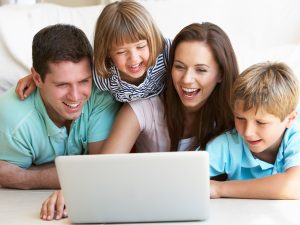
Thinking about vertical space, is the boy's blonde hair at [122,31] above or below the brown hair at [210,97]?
above

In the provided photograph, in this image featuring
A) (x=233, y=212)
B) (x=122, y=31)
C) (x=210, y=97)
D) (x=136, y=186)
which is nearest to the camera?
(x=136, y=186)

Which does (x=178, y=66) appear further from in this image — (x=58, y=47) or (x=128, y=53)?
(x=58, y=47)

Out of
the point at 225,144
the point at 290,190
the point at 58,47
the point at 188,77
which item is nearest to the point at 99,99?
the point at 58,47

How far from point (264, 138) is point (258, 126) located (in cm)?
4

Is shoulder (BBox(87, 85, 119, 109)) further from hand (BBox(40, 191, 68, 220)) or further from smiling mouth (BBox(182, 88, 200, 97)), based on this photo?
hand (BBox(40, 191, 68, 220))

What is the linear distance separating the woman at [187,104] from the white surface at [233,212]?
11.5 inches

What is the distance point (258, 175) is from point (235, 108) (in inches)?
9.8

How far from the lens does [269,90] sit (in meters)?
1.51

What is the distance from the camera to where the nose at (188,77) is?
62.7 inches

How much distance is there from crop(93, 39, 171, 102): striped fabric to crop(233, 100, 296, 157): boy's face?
0.93 feet

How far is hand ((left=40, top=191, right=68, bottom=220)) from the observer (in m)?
1.37

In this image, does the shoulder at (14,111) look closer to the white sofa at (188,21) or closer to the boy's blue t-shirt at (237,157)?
the white sofa at (188,21)

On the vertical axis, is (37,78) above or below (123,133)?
above

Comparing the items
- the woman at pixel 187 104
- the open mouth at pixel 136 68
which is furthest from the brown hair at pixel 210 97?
the open mouth at pixel 136 68
